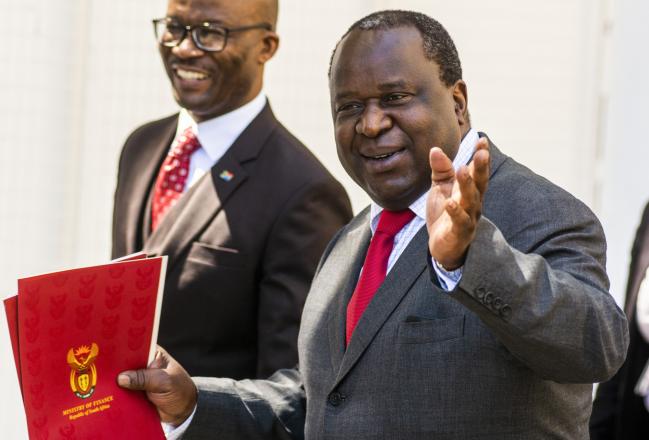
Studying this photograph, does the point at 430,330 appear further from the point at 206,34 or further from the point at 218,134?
the point at 206,34

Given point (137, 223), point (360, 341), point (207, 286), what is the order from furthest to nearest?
point (137, 223)
point (207, 286)
point (360, 341)

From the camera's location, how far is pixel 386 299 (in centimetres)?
241

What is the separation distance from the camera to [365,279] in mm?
2574

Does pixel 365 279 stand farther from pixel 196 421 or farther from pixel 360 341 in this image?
pixel 196 421

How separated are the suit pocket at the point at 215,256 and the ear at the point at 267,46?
65cm

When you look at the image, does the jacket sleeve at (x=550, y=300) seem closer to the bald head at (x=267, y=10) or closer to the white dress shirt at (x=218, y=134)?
the white dress shirt at (x=218, y=134)

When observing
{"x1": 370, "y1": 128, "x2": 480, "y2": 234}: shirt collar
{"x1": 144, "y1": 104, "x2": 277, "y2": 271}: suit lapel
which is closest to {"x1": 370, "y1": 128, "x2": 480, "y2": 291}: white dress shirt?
{"x1": 370, "y1": 128, "x2": 480, "y2": 234}: shirt collar

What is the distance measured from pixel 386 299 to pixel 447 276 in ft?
1.18

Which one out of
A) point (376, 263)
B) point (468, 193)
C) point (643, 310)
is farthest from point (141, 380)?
point (643, 310)

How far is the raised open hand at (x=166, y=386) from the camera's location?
8.61 feet

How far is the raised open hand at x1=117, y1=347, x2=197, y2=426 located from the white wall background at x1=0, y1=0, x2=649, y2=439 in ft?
7.09

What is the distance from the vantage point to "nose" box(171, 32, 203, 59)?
3.55m

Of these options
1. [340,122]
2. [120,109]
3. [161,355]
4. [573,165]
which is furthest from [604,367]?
[120,109]

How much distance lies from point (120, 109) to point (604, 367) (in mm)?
3254
